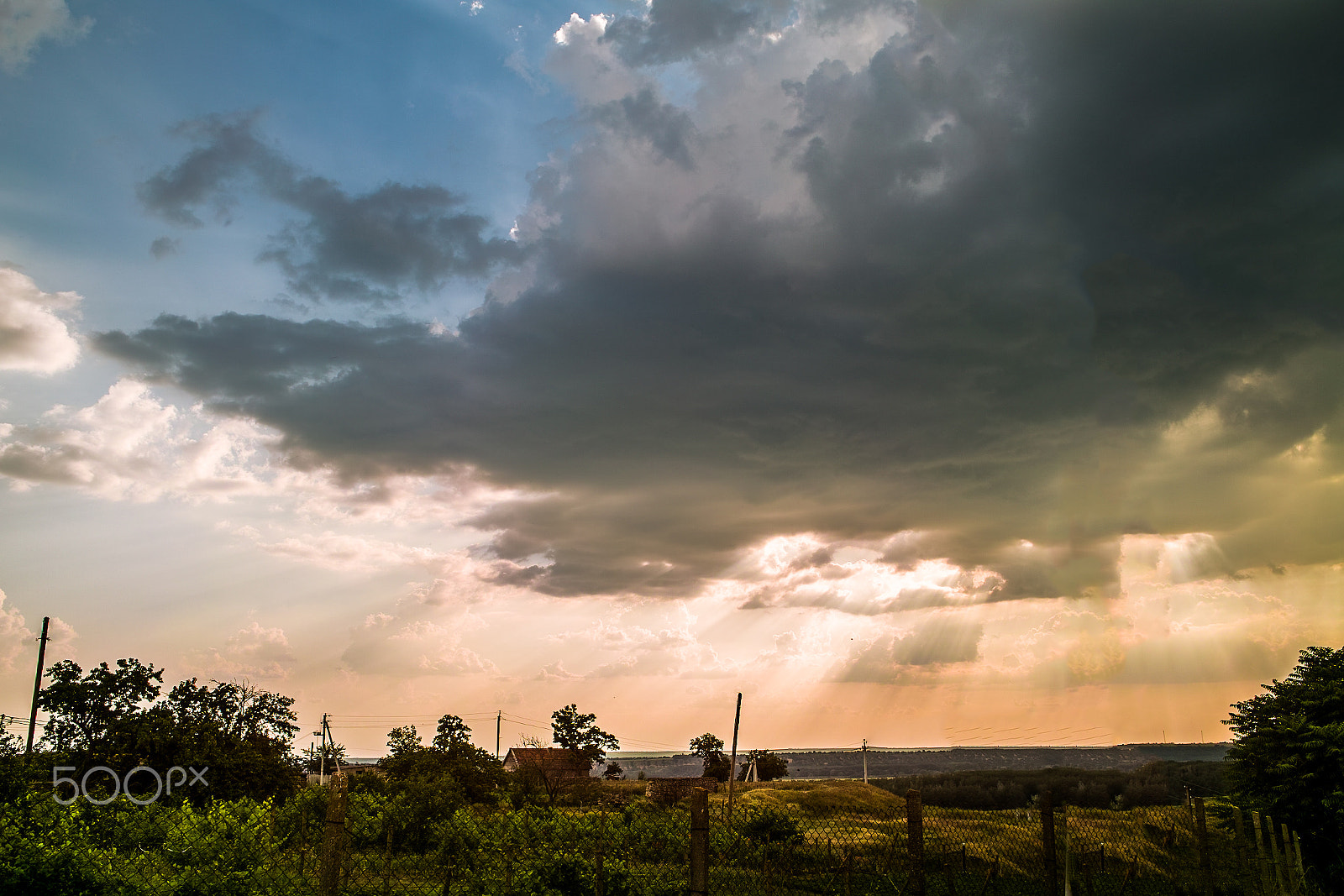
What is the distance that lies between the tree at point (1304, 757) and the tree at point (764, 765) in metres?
69.7

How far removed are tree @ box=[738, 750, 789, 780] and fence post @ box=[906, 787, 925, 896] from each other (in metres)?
83.4

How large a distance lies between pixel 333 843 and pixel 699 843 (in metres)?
3.01

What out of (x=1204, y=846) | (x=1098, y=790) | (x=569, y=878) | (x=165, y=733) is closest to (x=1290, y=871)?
(x=1204, y=846)

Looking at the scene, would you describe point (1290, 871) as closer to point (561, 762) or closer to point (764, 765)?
point (561, 762)

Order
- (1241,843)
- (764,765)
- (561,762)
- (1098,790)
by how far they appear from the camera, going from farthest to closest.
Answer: (764,765) → (1098,790) → (561,762) → (1241,843)

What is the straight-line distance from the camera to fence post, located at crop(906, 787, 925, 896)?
6.42 meters

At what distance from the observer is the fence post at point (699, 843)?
6.15m

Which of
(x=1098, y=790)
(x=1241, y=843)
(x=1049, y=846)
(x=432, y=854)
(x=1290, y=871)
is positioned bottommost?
(x=1098, y=790)

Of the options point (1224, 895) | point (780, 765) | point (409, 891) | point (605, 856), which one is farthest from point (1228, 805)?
point (780, 765)

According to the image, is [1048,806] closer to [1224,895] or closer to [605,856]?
[605,856]

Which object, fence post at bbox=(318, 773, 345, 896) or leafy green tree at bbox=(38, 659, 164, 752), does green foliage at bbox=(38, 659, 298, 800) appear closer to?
leafy green tree at bbox=(38, 659, 164, 752)

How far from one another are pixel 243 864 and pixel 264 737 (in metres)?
15.3

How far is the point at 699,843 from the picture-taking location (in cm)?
630

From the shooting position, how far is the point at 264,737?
75.0 feet
